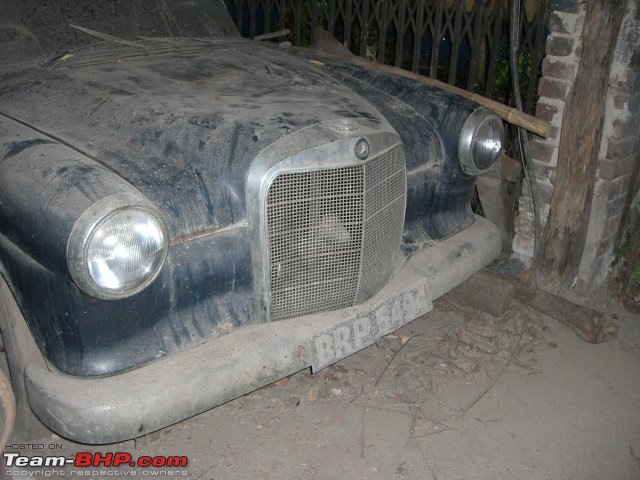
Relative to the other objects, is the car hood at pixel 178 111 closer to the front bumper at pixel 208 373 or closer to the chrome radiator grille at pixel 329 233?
the chrome radiator grille at pixel 329 233

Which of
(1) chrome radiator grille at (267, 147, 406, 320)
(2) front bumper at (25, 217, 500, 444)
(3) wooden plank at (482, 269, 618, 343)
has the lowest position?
(3) wooden plank at (482, 269, 618, 343)

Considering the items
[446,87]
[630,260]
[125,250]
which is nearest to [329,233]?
[125,250]

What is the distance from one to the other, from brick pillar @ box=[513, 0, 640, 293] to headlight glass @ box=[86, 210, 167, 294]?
2.50 m

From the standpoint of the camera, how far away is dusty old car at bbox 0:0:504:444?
2029 mm

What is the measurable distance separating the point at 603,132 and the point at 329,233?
1.98 meters

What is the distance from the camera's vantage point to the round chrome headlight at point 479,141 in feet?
10.2

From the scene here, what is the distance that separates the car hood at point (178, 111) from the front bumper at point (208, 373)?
0.44 meters

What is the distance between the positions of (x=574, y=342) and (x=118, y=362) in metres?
2.49

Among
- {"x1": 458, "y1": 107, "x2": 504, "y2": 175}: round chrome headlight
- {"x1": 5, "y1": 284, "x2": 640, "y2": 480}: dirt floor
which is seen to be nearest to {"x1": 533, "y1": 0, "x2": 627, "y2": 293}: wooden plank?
{"x1": 5, "y1": 284, "x2": 640, "y2": 480}: dirt floor

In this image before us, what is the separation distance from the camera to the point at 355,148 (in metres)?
2.40

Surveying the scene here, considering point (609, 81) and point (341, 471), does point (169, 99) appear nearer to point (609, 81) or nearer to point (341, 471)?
point (341, 471)

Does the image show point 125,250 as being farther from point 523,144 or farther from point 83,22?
point 523,144

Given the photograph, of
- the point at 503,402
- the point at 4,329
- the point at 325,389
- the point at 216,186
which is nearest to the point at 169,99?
the point at 216,186

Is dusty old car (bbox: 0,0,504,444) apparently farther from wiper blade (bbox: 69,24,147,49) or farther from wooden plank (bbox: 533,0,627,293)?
wooden plank (bbox: 533,0,627,293)
